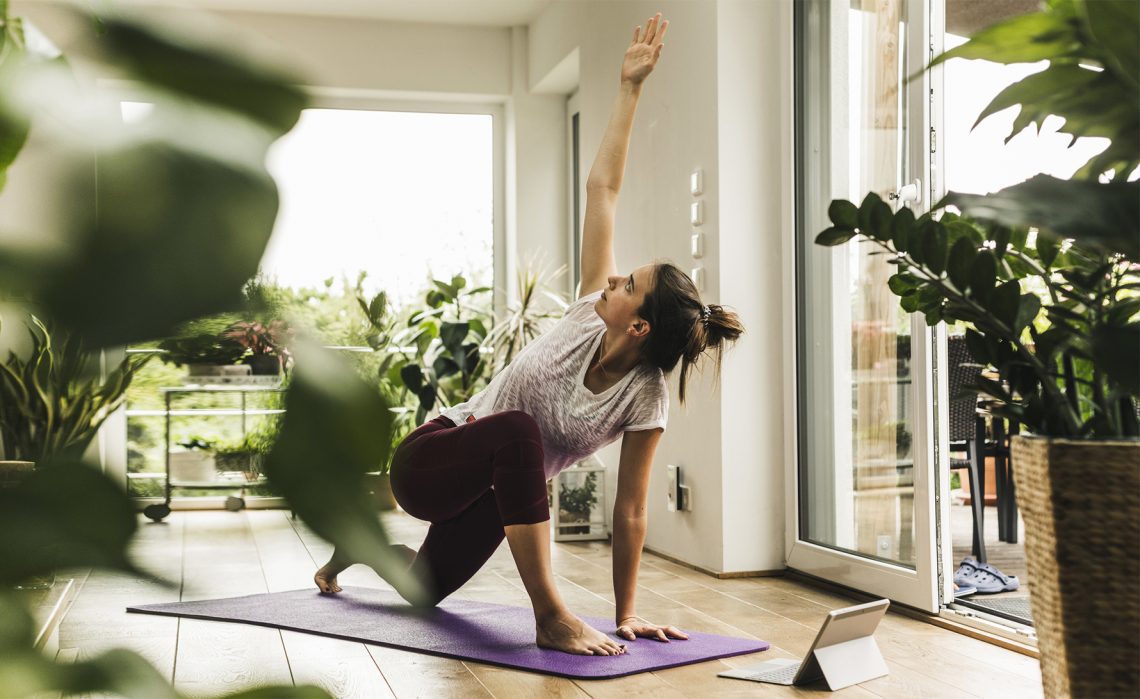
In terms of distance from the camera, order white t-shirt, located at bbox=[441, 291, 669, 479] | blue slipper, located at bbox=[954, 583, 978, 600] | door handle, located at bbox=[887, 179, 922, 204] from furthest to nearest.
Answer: blue slipper, located at bbox=[954, 583, 978, 600] → door handle, located at bbox=[887, 179, 922, 204] → white t-shirt, located at bbox=[441, 291, 669, 479]

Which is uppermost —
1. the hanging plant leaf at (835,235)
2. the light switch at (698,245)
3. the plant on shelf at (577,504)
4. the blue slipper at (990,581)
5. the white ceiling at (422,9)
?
the white ceiling at (422,9)

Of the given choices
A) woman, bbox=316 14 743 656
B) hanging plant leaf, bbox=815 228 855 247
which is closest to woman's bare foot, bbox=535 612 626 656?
woman, bbox=316 14 743 656

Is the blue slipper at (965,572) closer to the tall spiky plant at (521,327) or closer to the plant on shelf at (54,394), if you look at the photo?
the tall spiky plant at (521,327)

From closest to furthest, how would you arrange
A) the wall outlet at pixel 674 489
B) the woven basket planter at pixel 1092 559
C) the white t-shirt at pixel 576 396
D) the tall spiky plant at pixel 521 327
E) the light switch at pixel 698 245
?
the woven basket planter at pixel 1092 559
the white t-shirt at pixel 576 396
the light switch at pixel 698 245
the wall outlet at pixel 674 489
the tall spiky plant at pixel 521 327

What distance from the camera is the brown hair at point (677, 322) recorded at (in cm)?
245

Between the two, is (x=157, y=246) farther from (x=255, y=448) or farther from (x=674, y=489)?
(x=674, y=489)

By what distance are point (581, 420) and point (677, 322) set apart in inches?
13.5

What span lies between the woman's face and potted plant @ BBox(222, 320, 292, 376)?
7.68 ft

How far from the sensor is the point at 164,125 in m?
0.11

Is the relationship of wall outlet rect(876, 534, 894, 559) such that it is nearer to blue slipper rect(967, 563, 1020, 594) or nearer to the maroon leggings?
blue slipper rect(967, 563, 1020, 594)

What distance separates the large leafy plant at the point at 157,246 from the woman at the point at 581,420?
2.23 meters

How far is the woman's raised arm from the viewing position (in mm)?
2471

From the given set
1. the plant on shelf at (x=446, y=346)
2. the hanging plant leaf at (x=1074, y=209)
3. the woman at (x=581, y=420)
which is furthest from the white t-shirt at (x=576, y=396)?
the plant on shelf at (x=446, y=346)

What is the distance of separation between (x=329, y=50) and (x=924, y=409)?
3.99 metres
